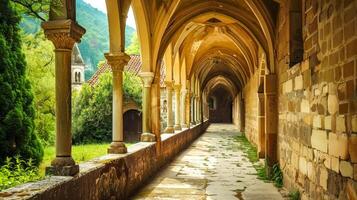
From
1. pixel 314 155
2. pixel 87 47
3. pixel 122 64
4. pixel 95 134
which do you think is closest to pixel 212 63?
pixel 95 134

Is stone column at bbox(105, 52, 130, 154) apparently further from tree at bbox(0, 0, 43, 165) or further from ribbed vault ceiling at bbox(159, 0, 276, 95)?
tree at bbox(0, 0, 43, 165)

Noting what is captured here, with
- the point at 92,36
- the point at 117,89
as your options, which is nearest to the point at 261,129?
the point at 117,89

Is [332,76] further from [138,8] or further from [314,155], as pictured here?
[138,8]

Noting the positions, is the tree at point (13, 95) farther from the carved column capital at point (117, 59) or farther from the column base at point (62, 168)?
the column base at point (62, 168)

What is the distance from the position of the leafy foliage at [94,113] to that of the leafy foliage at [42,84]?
8.17ft

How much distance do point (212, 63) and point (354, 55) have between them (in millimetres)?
18637

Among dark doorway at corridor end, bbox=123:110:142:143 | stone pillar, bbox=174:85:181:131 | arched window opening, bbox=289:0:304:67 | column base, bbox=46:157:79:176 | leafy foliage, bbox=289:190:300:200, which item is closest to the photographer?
column base, bbox=46:157:79:176

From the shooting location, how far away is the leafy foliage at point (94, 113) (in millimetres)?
19188

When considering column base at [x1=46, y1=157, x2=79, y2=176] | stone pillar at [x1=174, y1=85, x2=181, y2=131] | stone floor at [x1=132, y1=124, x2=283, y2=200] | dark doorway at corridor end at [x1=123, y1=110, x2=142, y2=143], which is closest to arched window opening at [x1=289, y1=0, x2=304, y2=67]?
stone floor at [x1=132, y1=124, x2=283, y2=200]

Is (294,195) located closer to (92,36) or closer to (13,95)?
(13,95)

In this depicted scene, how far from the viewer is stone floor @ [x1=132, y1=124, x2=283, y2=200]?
5.89 metres

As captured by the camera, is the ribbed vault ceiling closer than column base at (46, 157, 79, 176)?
No

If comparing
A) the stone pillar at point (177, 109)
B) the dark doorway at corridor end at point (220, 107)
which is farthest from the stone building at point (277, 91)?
the dark doorway at corridor end at point (220, 107)

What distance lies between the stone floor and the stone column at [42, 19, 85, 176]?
2.08m
